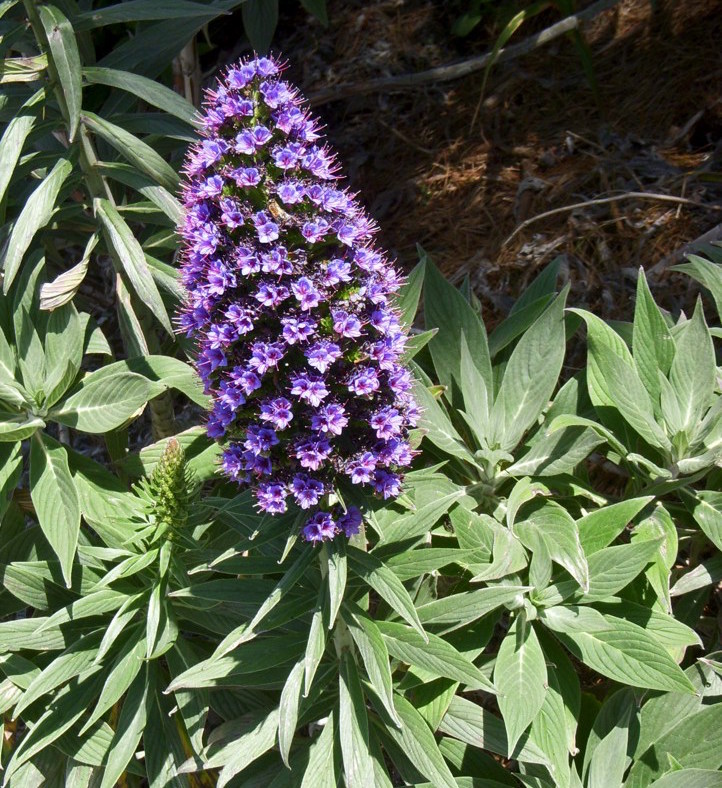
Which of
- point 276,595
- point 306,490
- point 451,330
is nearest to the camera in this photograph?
point 306,490

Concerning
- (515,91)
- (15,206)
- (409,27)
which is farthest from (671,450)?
(409,27)

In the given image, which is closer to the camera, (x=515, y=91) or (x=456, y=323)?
(x=456, y=323)

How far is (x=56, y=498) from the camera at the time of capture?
2662mm

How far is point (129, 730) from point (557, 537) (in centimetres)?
145

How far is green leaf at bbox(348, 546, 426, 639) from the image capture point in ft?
7.14

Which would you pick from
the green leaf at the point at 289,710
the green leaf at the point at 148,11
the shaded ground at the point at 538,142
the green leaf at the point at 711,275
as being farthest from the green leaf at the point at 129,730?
the shaded ground at the point at 538,142

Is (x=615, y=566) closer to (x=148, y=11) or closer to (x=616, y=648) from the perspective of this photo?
(x=616, y=648)

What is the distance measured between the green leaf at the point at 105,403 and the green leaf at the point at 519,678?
134 centimetres

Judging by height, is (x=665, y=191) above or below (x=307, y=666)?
above

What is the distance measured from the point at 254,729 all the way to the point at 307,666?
0.49 metres

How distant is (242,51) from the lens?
18.1 feet

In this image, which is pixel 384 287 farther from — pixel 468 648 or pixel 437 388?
pixel 468 648

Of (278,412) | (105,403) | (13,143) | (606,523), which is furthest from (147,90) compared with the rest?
(606,523)

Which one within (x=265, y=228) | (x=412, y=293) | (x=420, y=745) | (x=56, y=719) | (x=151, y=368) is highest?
(x=265, y=228)
